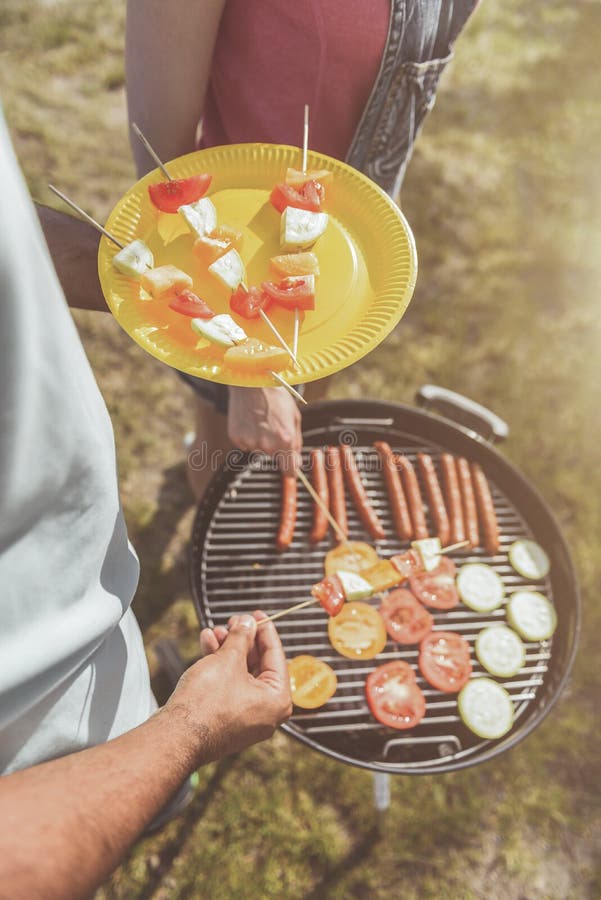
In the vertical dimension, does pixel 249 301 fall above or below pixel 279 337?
above

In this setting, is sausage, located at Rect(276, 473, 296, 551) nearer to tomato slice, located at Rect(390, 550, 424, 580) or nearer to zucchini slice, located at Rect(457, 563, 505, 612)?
tomato slice, located at Rect(390, 550, 424, 580)

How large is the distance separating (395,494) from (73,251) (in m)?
1.72

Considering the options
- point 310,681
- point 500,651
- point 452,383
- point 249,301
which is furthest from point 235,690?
point 452,383

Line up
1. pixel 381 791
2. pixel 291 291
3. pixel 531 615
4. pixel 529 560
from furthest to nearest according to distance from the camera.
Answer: pixel 381 791 → pixel 529 560 → pixel 531 615 → pixel 291 291

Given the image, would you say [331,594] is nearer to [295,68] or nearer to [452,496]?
[452,496]

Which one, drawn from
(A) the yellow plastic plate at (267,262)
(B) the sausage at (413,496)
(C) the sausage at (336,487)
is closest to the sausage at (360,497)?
(C) the sausage at (336,487)

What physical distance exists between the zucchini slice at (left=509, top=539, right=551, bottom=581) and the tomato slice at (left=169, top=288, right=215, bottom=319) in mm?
1817

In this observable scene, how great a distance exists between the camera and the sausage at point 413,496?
299cm

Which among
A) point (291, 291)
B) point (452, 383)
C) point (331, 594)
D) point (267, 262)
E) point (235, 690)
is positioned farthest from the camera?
point (452, 383)

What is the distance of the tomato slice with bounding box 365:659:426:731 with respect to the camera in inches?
104

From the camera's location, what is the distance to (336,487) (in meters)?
3.02

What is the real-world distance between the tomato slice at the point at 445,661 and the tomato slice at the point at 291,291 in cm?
155

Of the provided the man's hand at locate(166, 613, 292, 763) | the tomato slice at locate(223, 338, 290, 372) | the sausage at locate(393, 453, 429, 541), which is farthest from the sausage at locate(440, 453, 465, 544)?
the tomato slice at locate(223, 338, 290, 372)

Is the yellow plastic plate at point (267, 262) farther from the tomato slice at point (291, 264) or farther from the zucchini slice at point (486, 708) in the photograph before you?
the zucchini slice at point (486, 708)
